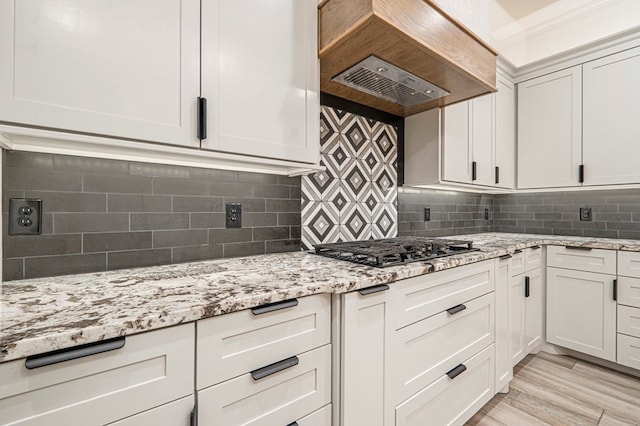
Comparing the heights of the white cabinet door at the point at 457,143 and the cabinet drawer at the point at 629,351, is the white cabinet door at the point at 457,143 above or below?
above

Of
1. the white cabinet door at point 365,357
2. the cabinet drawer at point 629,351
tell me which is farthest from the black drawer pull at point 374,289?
the cabinet drawer at point 629,351

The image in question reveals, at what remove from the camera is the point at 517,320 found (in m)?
2.04

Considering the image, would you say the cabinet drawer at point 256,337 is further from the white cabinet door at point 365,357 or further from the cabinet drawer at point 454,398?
the cabinet drawer at point 454,398

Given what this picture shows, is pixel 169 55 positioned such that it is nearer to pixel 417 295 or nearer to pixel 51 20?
pixel 51 20

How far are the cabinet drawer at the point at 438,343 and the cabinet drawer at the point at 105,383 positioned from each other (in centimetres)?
82

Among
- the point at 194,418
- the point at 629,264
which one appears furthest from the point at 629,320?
the point at 194,418

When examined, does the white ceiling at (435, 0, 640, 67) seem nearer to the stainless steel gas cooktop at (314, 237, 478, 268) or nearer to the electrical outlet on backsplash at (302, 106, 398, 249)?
the electrical outlet on backsplash at (302, 106, 398, 249)

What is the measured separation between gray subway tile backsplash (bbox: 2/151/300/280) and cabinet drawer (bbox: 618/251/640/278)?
7.80ft

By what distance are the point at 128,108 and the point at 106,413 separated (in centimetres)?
85

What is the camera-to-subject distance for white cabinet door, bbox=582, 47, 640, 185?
2.16 metres

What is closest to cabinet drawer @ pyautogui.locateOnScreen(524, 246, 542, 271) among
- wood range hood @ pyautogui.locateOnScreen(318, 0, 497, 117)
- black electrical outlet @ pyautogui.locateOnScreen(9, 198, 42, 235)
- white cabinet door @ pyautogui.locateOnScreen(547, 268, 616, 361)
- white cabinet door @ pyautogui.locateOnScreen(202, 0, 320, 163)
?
white cabinet door @ pyautogui.locateOnScreen(547, 268, 616, 361)

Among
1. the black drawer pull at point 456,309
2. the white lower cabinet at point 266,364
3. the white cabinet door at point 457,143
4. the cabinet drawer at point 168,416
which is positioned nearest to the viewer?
the cabinet drawer at point 168,416

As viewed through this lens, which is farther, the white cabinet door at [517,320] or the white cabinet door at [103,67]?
the white cabinet door at [517,320]

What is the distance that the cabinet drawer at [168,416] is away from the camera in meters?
0.67
